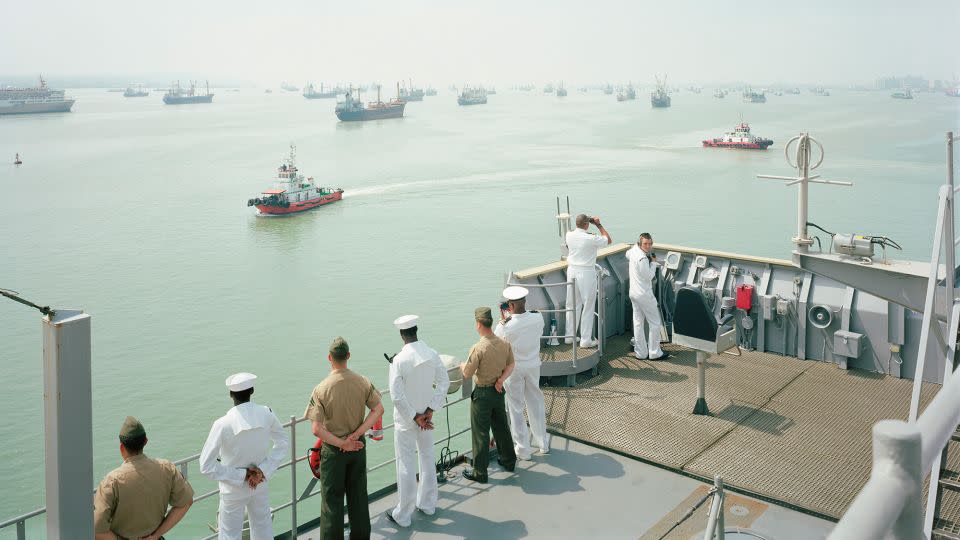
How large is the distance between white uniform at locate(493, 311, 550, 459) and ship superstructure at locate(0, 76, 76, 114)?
566 ft

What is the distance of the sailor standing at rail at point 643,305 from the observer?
10.7 m

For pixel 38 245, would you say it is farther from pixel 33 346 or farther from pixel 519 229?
pixel 519 229

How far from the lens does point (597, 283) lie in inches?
432

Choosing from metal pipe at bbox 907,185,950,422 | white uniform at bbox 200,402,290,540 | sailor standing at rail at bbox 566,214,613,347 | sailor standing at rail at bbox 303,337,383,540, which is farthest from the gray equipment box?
white uniform at bbox 200,402,290,540

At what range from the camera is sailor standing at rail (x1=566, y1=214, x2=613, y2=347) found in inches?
411

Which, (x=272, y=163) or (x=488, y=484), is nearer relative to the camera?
(x=488, y=484)

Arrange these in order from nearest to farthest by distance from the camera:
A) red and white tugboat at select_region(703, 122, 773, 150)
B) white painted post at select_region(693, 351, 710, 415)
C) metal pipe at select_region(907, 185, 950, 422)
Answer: metal pipe at select_region(907, 185, 950, 422) < white painted post at select_region(693, 351, 710, 415) < red and white tugboat at select_region(703, 122, 773, 150)

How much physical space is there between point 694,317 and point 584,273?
1.94m

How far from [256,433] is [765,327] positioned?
740 cm

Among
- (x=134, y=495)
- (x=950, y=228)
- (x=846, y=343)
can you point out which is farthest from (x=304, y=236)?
(x=134, y=495)

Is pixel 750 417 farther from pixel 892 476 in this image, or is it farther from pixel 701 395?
pixel 892 476

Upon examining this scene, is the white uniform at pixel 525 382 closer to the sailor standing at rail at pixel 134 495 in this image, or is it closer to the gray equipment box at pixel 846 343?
the sailor standing at rail at pixel 134 495

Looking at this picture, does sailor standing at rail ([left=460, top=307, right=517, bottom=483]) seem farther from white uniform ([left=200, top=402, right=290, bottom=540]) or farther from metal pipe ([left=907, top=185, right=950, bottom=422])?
metal pipe ([left=907, top=185, right=950, bottom=422])

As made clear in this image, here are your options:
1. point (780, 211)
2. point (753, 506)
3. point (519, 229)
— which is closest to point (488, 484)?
point (753, 506)
